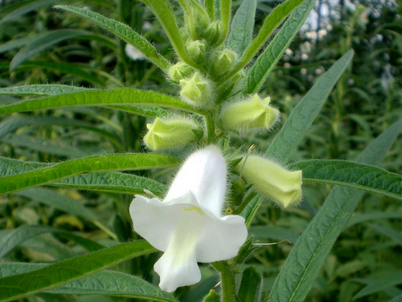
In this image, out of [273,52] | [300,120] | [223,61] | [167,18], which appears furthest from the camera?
[300,120]

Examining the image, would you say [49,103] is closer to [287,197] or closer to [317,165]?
[287,197]

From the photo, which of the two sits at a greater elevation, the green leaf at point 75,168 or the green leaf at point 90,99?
the green leaf at point 90,99

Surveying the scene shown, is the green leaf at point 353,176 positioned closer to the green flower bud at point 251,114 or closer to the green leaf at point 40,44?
the green flower bud at point 251,114

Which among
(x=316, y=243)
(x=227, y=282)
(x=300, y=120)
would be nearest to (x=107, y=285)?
(x=227, y=282)

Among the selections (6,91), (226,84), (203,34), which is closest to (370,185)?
(226,84)

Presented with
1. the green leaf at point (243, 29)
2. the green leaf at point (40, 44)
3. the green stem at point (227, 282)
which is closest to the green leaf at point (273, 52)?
the green leaf at point (243, 29)

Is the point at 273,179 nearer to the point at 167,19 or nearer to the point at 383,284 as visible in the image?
the point at 167,19

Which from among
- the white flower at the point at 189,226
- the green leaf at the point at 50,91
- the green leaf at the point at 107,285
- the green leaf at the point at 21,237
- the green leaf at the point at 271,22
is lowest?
the green leaf at the point at 21,237
